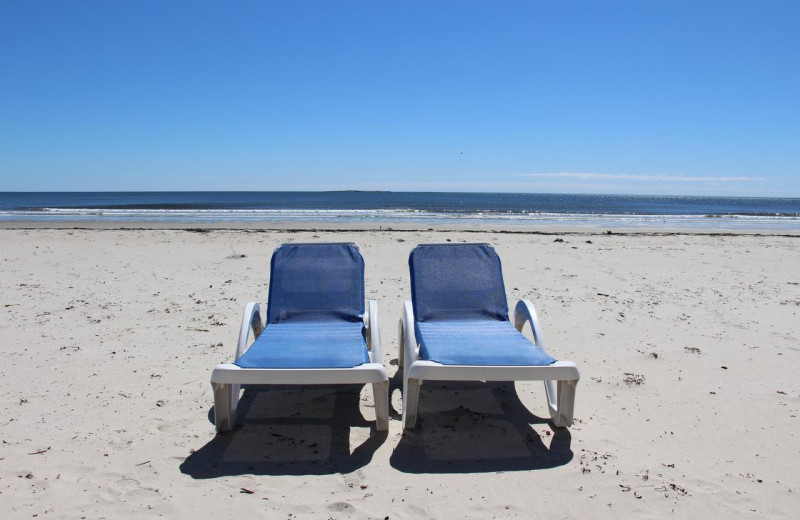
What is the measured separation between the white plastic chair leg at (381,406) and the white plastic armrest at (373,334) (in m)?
0.50

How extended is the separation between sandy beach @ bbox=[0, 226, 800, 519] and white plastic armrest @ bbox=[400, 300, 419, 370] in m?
0.39

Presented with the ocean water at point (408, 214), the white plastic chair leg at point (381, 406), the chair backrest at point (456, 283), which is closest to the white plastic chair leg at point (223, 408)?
the white plastic chair leg at point (381, 406)

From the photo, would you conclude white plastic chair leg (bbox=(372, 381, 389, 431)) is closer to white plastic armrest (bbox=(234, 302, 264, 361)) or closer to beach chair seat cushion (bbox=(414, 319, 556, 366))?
beach chair seat cushion (bbox=(414, 319, 556, 366))

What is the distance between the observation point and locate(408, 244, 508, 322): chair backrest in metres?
4.43

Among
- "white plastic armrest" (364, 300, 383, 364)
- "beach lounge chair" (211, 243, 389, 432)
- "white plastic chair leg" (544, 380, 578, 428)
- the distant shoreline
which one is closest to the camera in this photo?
"beach lounge chair" (211, 243, 389, 432)

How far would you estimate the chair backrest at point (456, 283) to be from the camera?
4.43 m

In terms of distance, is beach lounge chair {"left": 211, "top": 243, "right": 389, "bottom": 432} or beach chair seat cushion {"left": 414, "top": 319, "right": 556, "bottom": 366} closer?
beach lounge chair {"left": 211, "top": 243, "right": 389, "bottom": 432}

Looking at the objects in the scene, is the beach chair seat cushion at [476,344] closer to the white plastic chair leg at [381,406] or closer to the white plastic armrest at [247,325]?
the white plastic chair leg at [381,406]

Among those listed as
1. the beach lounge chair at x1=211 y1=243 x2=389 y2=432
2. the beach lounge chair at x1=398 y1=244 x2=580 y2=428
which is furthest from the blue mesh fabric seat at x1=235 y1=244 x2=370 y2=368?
the beach lounge chair at x1=398 y1=244 x2=580 y2=428

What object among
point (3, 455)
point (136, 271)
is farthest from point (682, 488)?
point (136, 271)

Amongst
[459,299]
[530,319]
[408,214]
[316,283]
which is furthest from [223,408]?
[408,214]

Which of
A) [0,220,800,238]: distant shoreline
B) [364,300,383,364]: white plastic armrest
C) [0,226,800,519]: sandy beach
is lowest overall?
[0,226,800,519]: sandy beach

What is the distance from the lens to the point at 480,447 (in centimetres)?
324

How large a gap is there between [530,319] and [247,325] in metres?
2.10
